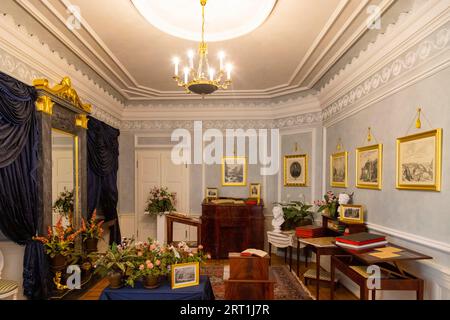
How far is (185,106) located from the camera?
20.0 feet

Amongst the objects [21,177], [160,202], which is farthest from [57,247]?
[160,202]

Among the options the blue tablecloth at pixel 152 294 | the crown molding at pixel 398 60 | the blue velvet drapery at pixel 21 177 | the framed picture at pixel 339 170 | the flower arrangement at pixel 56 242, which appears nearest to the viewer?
the blue tablecloth at pixel 152 294

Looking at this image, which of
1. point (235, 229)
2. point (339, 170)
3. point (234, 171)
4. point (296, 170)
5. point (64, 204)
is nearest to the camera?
point (64, 204)

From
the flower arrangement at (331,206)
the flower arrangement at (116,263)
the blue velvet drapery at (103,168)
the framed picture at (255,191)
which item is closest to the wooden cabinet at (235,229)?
the framed picture at (255,191)

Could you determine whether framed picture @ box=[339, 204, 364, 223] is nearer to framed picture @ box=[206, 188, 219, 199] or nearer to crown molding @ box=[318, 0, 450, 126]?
crown molding @ box=[318, 0, 450, 126]

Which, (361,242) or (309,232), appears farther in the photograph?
(309,232)

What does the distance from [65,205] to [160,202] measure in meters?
2.25

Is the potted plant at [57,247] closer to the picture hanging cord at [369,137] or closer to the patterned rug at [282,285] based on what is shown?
the patterned rug at [282,285]

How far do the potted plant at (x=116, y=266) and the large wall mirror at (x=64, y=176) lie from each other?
1.66 meters

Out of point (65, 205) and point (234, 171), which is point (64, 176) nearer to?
point (65, 205)

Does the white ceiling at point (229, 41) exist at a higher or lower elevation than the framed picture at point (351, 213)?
higher

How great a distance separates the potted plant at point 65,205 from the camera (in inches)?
137

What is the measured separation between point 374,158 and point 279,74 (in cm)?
229

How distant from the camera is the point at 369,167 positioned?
3.40 meters
